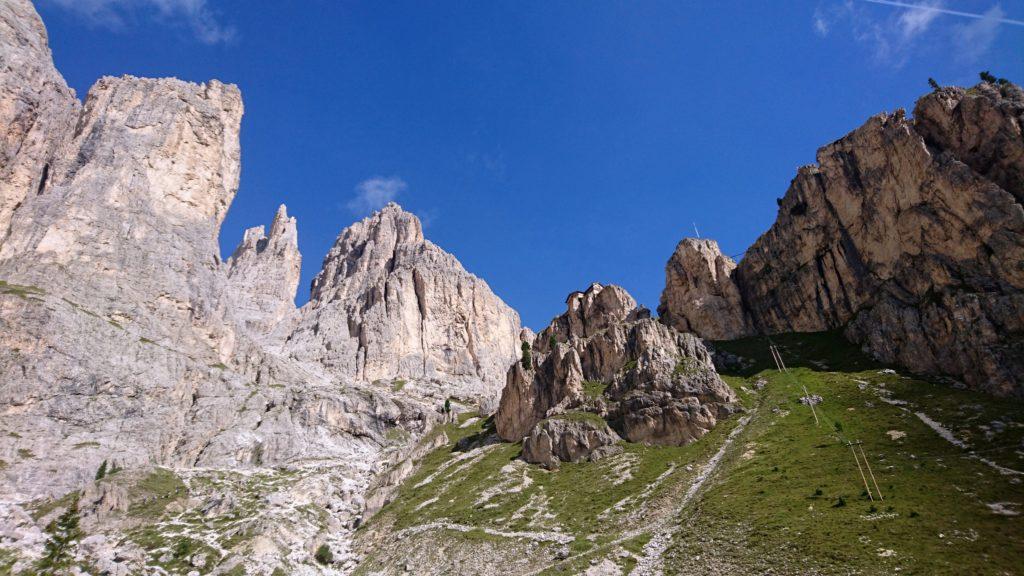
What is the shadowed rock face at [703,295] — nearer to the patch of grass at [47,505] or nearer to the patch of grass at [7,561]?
the patch of grass at [7,561]

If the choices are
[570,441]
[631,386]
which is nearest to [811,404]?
[631,386]

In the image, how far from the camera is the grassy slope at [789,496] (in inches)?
1971

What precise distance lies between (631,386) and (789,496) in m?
47.8

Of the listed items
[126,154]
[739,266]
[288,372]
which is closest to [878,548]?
[739,266]

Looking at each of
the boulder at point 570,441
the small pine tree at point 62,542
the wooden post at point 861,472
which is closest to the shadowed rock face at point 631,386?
the boulder at point 570,441

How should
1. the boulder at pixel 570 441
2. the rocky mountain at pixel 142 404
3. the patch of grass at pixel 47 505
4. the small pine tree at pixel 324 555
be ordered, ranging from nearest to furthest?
1. the small pine tree at pixel 324 555
2. the rocky mountain at pixel 142 404
3. the boulder at pixel 570 441
4. the patch of grass at pixel 47 505

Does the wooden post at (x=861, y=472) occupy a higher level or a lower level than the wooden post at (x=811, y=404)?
lower

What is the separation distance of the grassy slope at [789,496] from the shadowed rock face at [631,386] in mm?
5126

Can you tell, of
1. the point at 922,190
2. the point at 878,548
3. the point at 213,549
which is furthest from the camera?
the point at 922,190

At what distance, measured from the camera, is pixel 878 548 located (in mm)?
48969

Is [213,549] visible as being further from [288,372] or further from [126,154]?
[126,154]

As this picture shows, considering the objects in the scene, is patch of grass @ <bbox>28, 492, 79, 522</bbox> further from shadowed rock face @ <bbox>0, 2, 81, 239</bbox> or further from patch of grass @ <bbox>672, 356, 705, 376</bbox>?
patch of grass @ <bbox>672, 356, 705, 376</bbox>

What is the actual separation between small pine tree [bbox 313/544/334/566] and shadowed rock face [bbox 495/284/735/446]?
1614 inches

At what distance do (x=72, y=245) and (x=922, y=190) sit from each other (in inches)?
8687
